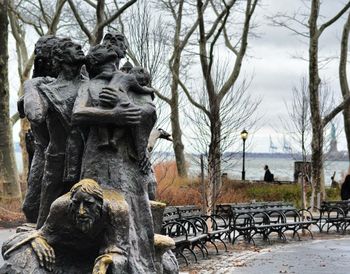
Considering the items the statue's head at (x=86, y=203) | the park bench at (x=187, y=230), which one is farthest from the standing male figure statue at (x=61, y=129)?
the park bench at (x=187, y=230)

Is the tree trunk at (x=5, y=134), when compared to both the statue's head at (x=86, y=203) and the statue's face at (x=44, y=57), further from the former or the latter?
the statue's head at (x=86, y=203)

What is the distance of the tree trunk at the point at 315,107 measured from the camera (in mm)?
24156

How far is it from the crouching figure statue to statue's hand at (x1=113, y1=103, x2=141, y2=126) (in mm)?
504

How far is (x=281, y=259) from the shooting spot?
13500mm

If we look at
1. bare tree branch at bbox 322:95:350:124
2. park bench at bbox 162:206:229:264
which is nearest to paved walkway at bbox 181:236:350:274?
park bench at bbox 162:206:229:264

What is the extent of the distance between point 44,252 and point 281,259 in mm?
9666

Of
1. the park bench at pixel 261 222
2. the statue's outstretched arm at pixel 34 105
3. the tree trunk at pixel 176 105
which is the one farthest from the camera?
the tree trunk at pixel 176 105

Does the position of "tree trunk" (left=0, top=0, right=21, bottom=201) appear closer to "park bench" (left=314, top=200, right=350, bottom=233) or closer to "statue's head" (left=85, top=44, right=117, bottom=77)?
"park bench" (left=314, top=200, right=350, bottom=233)

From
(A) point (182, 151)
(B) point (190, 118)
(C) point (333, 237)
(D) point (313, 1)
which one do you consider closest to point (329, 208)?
(C) point (333, 237)

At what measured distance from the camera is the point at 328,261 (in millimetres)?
13250

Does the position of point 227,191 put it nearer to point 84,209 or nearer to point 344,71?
point 344,71

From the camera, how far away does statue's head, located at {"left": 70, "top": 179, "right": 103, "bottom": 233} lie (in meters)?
4.21

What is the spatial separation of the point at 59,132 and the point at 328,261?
9391 mm

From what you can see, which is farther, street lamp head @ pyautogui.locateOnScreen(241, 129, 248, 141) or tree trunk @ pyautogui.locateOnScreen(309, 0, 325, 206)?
street lamp head @ pyautogui.locateOnScreen(241, 129, 248, 141)
